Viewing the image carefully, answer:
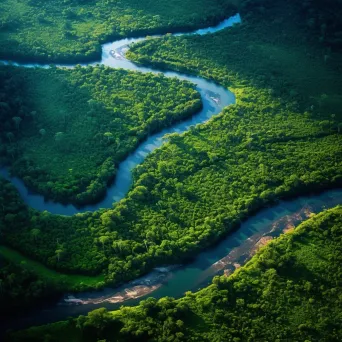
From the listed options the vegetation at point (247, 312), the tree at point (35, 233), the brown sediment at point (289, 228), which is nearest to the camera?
the vegetation at point (247, 312)

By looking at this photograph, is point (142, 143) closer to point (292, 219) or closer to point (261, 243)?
point (261, 243)

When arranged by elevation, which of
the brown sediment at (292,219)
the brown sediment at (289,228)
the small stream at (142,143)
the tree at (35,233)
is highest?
the small stream at (142,143)

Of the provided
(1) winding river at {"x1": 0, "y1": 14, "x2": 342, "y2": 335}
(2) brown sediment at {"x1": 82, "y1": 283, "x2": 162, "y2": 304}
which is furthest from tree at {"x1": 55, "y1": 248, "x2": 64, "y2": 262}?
(2) brown sediment at {"x1": 82, "y1": 283, "x2": 162, "y2": 304}

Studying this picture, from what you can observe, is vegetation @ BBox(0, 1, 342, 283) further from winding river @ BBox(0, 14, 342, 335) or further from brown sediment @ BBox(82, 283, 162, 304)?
brown sediment @ BBox(82, 283, 162, 304)

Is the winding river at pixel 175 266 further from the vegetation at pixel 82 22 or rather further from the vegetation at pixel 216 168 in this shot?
the vegetation at pixel 82 22

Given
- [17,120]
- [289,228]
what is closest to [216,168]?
[289,228]

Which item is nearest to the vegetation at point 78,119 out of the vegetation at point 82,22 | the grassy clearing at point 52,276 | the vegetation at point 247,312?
the vegetation at point 82,22

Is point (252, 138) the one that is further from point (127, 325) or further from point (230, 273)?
point (127, 325)
